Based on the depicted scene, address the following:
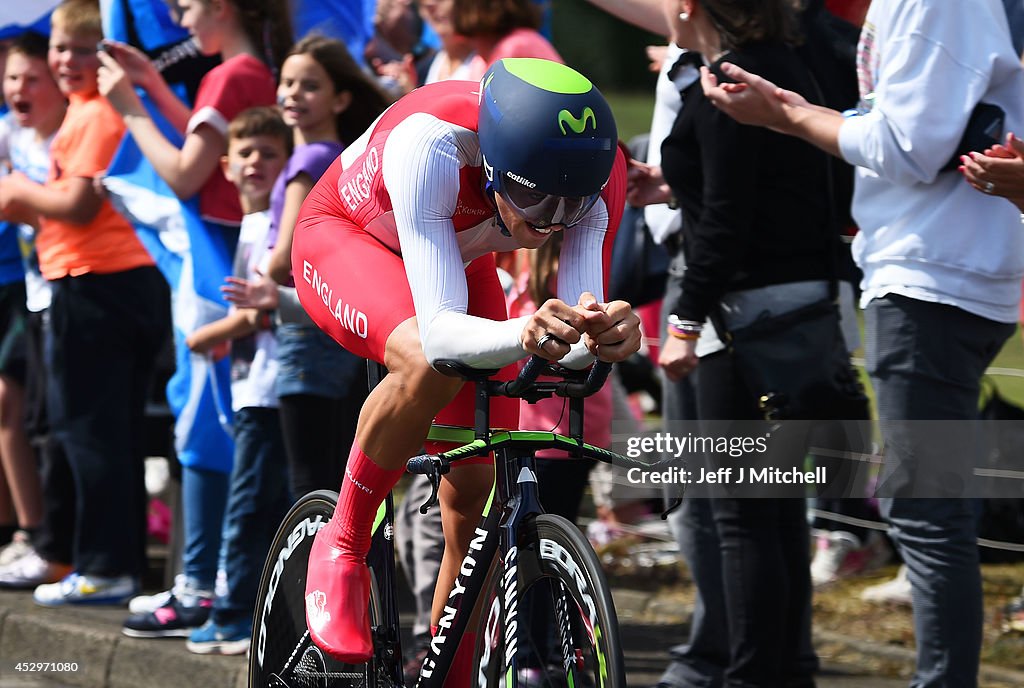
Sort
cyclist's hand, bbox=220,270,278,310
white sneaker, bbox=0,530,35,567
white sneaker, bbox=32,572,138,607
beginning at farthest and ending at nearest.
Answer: white sneaker, bbox=0,530,35,567 < white sneaker, bbox=32,572,138,607 < cyclist's hand, bbox=220,270,278,310

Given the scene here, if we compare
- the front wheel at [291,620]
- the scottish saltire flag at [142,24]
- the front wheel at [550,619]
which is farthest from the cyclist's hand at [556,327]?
the scottish saltire flag at [142,24]

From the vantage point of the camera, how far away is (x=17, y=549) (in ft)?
25.0

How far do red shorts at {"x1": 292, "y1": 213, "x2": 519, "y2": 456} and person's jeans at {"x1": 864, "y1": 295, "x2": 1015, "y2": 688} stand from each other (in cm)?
106

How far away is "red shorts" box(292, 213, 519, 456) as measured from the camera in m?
3.73

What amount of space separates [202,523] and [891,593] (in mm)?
2788

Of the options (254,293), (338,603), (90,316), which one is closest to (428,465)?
(338,603)

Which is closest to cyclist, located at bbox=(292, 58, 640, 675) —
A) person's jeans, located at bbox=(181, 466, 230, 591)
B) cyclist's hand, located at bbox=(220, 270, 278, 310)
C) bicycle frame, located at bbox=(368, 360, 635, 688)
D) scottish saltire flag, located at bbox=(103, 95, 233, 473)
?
bicycle frame, located at bbox=(368, 360, 635, 688)

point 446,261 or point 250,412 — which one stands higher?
point 446,261

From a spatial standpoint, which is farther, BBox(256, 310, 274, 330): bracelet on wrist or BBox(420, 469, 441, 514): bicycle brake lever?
BBox(256, 310, 274, 330): bracelet on wrist

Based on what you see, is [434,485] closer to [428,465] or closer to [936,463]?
[428,465]

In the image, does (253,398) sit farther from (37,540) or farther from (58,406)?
(37,540)

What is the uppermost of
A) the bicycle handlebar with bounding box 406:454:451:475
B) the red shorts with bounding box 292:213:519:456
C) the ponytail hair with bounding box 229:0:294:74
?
the ponytail hair with bounding box 229:0:294:74

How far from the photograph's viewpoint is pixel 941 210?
14.0ft

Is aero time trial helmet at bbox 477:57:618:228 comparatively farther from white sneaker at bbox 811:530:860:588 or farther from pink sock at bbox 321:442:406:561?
white sneaker at bbox 811:530:860:588
